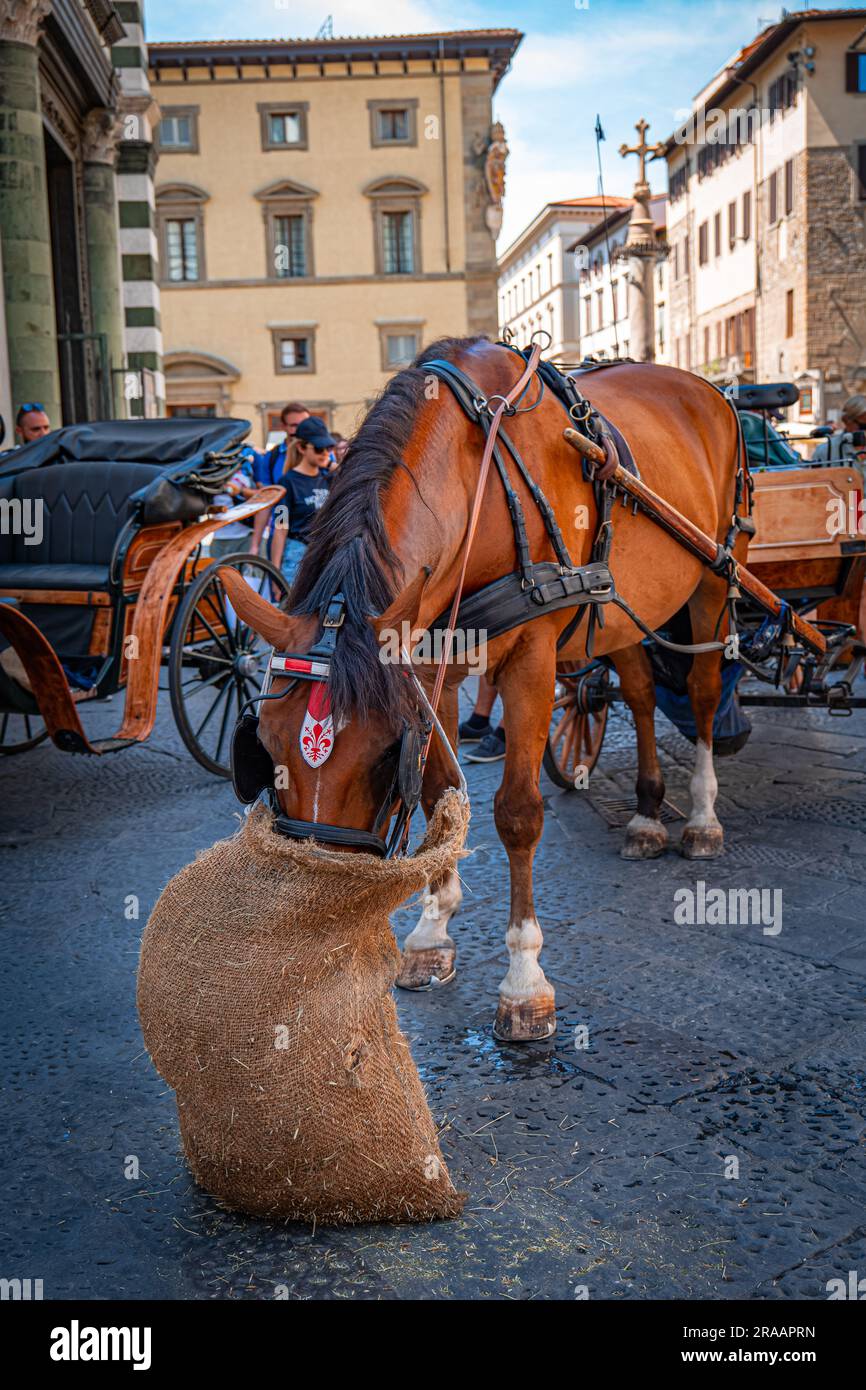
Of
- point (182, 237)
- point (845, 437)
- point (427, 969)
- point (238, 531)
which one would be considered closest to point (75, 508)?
point (427, 969)

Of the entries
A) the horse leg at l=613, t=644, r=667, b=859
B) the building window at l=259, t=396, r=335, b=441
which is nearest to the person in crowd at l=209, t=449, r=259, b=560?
the horse leg at l=613, t=644, r=667, b=859

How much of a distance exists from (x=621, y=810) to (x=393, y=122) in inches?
1378

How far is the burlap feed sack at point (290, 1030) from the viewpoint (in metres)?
2.35

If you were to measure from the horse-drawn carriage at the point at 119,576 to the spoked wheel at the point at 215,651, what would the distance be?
1cm

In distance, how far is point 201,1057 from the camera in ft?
7.85

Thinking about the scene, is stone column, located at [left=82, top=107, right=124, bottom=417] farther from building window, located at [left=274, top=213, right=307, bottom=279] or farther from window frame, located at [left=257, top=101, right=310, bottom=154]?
window frame, located at [left=257, top=101, right=310, bottom=154]

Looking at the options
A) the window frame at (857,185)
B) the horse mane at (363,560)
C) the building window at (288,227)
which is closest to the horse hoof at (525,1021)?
the horse mane at (363,560)

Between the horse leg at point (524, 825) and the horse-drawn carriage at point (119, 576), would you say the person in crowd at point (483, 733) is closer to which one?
the horse-drawn carriage at point (119, 576)

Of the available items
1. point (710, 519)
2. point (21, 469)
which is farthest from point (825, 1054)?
point (21, 469)

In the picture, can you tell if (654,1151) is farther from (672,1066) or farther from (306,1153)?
(306,1153)

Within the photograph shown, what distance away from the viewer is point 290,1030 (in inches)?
92.8

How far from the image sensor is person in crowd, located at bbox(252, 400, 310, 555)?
8.52 meters

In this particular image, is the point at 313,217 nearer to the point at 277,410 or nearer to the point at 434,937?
the point at 277,410

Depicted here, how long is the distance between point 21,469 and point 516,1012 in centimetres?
438
